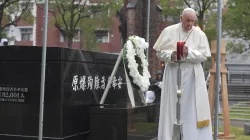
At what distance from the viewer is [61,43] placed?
157 ft

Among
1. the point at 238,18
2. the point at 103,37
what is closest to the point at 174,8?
the point at 238,18

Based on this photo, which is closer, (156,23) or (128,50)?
(128,50)

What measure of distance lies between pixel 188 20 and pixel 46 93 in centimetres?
220

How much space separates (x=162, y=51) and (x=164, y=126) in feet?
3.31

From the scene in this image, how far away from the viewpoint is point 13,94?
6098mm

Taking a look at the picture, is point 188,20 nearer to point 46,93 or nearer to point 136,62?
point 136,62

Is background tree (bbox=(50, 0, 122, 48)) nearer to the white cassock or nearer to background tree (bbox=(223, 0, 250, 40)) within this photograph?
background tree (bbox=(223, 0, 250, 40))

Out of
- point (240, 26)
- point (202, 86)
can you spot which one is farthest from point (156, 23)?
point (240, 26)

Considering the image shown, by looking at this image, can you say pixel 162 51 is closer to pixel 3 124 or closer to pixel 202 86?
pixel 202 86

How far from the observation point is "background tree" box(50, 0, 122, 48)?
98.1 ft

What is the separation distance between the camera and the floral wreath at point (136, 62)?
6438mm

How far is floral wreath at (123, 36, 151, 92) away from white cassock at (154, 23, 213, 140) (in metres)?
0.91

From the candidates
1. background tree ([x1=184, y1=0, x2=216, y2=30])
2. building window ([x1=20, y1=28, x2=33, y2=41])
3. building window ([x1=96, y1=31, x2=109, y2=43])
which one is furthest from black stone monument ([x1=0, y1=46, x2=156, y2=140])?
building window ([x1=20, y1=28, x2=33, y2=41])

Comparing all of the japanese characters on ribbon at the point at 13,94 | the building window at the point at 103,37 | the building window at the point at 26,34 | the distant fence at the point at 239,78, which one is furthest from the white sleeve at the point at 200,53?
the building window at the point at 26,34
